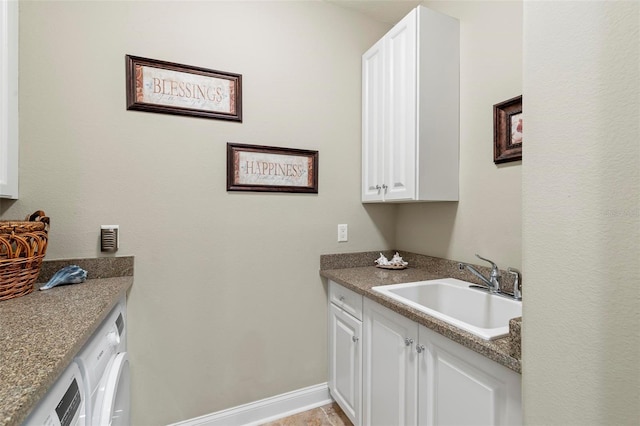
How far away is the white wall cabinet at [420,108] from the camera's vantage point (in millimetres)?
1615

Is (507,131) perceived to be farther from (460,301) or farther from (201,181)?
(201,181)

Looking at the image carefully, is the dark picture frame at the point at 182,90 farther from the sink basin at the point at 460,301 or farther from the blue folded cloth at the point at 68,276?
the sink basin at the point at 460,301

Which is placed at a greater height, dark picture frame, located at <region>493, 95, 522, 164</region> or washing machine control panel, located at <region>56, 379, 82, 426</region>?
dark picture frame, located at <region>493, 95, 522, 164</region>

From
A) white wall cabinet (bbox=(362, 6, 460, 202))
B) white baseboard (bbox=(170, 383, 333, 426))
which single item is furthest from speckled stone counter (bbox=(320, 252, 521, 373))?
white baseboard (bbox=(170, 383, 333, 426))

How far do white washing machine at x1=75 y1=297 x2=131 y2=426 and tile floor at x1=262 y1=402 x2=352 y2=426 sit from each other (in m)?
0.89

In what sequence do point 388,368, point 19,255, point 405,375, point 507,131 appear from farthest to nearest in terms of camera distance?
point 507,131, point 388,368, point 405,375, point 19,255

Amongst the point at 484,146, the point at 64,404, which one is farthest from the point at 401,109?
the point at 64,404

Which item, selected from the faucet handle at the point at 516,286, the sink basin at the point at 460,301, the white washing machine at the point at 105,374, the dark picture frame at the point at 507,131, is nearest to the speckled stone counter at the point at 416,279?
the sink basin at the point at 460,301

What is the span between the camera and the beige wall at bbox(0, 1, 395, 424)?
144 centimetres

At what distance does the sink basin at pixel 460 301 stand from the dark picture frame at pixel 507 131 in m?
0.68

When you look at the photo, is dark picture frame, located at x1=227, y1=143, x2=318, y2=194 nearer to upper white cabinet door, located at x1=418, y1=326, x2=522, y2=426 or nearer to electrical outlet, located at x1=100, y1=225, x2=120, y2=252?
electrical outlet, located at x1=100, y1=225, x2=120, y2=252

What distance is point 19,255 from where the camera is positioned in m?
1.11

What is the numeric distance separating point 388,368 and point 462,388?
0.42m

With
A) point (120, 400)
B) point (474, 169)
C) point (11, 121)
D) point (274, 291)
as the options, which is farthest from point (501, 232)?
point (11, 121)
